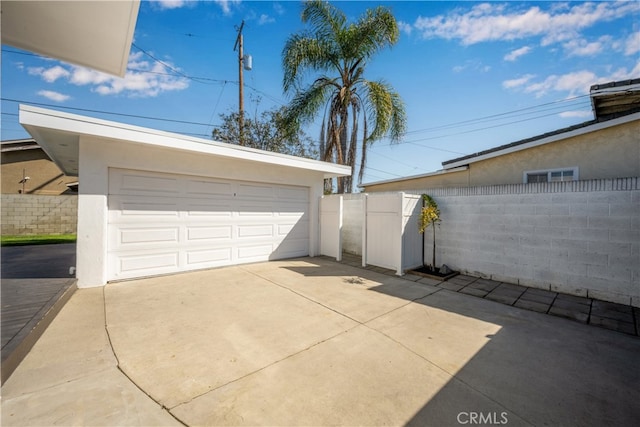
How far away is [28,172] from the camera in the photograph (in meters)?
12.9

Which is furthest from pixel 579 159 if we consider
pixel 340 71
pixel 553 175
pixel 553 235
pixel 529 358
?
pixel 340 71

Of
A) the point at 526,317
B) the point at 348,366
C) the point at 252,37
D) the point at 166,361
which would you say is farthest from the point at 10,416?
the point at 252,37

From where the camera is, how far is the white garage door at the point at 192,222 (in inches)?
195

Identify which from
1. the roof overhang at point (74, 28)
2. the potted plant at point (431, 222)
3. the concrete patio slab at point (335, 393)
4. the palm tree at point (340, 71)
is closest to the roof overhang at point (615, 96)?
the potted plant at point (431, 222)

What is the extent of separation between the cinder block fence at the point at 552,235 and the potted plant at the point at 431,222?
25 cm

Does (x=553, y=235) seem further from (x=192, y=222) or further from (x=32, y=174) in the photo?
(x=32, y=174)

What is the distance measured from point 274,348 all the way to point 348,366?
80cm

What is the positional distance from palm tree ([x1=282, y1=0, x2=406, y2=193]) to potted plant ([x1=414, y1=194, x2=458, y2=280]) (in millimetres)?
3608

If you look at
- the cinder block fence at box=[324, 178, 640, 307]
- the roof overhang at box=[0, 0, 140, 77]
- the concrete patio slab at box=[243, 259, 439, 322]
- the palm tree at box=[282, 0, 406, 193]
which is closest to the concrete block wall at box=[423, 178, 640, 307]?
the cinder block fence at box=[324, 178, 640, 307]

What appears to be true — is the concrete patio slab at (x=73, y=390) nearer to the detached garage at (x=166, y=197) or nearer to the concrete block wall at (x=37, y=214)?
the detached garage at (x=166, y=197)

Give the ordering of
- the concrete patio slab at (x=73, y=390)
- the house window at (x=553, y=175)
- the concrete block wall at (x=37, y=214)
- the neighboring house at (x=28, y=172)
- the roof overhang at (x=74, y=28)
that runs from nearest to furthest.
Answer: the concrete patio slab at (x=73, y=390), the roof overhang at (x=74, y=28), the house window at (x=553, y=175), the concrete block wall at (x=37, y=214), the neighboring house at (x=28, y=172)

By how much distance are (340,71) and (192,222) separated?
7294 millimetres

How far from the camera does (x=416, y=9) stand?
7.73 meters

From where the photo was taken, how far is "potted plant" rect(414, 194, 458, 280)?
18.1 ft
